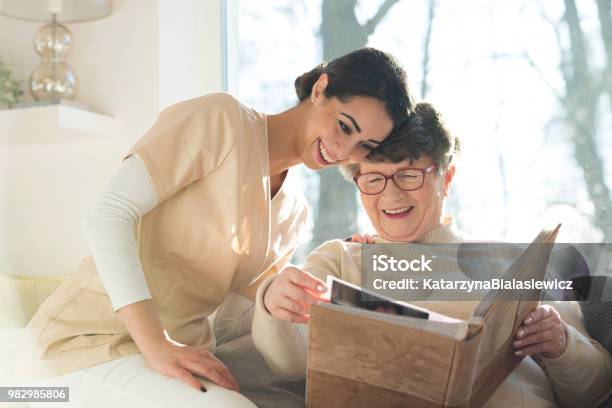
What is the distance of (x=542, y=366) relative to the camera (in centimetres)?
137

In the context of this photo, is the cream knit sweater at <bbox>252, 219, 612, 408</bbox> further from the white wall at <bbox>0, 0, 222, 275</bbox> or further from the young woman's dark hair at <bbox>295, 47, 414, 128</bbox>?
the white wall at <bbox>0, 0, 222, 275</bbox>

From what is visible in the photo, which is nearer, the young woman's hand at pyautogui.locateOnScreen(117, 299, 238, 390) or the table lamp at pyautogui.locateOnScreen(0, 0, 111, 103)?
the young woman's hand at pyautogui.locateOnScreen(117, 299, 238, 390)

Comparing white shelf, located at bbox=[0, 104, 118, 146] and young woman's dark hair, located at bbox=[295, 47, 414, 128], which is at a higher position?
young woman's dark hair, located at bbox=[295, 47, 414, 128]

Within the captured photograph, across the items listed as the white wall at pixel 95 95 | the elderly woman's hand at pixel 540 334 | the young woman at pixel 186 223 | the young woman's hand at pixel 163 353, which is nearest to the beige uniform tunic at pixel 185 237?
the young woman at pixel 186 223

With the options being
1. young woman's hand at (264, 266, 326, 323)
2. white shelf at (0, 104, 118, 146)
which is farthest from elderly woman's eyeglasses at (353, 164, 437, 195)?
white shelf at (0, 104, 118, 146)

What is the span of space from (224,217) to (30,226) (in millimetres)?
1593

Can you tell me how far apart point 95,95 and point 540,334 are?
187cm

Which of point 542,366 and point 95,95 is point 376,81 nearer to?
point 542,366

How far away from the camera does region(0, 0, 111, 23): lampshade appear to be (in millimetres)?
2402

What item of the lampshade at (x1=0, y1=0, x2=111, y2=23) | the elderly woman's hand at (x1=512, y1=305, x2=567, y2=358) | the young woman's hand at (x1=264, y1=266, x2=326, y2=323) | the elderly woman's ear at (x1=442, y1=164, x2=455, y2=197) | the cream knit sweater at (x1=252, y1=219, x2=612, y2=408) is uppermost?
the lampshade at (x1=0, y1=0, x2=111, y2=23)

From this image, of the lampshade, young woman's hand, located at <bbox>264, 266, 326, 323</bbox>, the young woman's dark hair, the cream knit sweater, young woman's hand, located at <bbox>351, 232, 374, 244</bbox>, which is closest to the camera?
young woman's hand, located at <bbox>264, 266, 326, 323</bbox>

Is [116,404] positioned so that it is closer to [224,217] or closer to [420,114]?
[224,217]

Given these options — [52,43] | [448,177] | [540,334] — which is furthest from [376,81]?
[52,43]

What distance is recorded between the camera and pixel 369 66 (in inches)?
55.5
